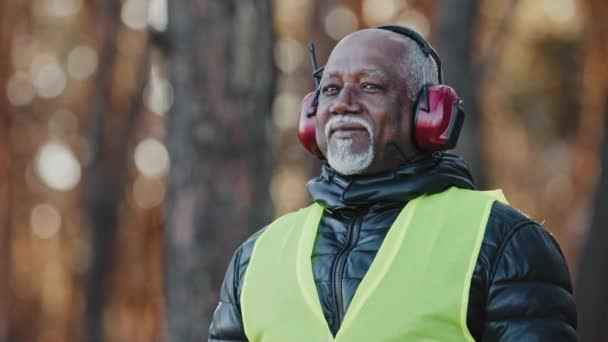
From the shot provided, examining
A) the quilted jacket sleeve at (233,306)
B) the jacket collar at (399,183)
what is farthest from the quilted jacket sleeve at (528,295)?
the quilted jacket sleeve at (233,306)

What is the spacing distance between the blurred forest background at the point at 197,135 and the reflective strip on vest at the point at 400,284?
3.95 m

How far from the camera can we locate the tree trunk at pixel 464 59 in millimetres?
13117

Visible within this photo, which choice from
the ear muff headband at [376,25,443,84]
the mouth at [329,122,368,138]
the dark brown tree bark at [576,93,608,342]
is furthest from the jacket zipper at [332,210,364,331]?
the dark brown tree bark at [576,93,608,342]

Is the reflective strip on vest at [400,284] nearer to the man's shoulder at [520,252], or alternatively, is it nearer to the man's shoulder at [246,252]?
the man's shoulder at [520,252]

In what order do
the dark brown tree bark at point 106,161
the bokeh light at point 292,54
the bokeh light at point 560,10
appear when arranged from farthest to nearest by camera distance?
the bokeh light at point 292,54 < the bokeh light at point 560,10 < the dark brown tree bark at point 106,161

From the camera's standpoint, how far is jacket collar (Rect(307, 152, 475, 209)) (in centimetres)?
475

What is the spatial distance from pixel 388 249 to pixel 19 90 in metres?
26.0

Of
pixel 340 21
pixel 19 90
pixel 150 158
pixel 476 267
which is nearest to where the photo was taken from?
pixel 476 267

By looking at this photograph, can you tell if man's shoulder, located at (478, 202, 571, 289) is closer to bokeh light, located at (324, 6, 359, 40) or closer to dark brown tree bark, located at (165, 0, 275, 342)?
dark brown tree bark, located at (165, 0, 275, 342)

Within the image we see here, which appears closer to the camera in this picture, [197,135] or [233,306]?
[233,306]

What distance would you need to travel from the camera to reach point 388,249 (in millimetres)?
4605

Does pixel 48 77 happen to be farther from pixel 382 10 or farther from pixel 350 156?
pixel 350 156

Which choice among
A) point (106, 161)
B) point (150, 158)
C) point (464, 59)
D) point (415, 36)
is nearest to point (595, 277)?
point (464, 59)

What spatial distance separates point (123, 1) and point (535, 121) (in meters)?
12.3
